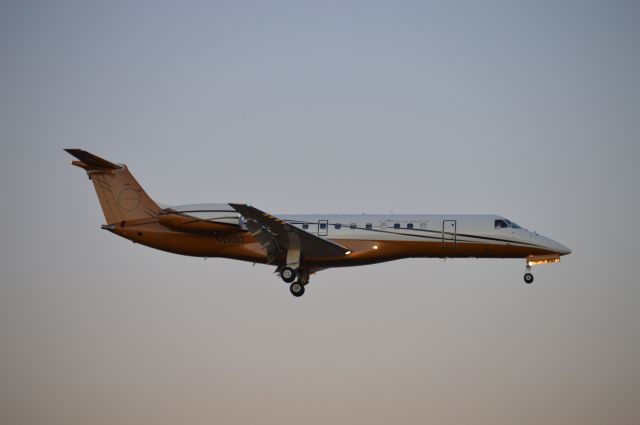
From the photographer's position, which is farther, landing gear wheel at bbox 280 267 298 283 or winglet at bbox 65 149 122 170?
winglet at bbox 65 149 122 170

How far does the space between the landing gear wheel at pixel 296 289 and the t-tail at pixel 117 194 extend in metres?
6.50

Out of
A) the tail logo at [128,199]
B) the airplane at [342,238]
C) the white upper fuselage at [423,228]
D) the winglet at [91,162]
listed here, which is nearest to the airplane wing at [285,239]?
the airplane at [342,238]

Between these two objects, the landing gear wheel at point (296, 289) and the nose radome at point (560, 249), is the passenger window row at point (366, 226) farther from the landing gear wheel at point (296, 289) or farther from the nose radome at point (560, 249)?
the nose radome at point (560, 249)

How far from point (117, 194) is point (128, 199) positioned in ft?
1.70

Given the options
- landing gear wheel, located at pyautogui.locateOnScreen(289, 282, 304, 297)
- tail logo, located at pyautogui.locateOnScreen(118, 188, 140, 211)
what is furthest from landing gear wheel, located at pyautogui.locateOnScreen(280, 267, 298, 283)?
tail logo, located at pyautogui.locateOnScreen(118, 188, 140, 211)

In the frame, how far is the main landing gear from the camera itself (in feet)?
109

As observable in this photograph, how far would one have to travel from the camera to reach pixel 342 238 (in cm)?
3291

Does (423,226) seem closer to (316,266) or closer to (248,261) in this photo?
(316,266)

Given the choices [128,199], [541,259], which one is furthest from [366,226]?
[128,199]

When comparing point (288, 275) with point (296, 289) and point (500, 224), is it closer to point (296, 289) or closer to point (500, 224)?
point (296, 289)

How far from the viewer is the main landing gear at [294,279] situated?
33156 millimetres

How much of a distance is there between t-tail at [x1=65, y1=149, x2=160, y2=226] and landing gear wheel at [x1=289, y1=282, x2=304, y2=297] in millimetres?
6503

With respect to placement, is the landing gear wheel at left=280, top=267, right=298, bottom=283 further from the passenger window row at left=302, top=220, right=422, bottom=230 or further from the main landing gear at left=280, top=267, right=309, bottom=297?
the passenger window row at left=302, top=220, right=422, bottom=230

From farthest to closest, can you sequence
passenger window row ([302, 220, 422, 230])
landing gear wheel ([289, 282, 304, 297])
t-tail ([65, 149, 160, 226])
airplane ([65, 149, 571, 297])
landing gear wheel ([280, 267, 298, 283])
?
1. t-tail ([65, 149, 160, 226])
2. landing gear wheel ([289, 282, 304, 297])
3. landing gear wheel ([280, 267, 298, 283])
4. passenger window row ([302, 220, 422, 230])
5. airplane ([65, 149, 571, 297])
